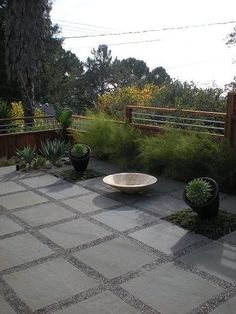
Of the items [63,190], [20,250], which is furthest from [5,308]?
[63,190]

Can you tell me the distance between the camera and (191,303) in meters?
2.75

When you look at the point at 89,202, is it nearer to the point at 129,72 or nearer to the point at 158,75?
the point at 129,72

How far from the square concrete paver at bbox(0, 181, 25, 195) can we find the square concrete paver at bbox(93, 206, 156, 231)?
1.76 metres

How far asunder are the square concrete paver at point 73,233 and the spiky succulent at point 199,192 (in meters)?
1.01

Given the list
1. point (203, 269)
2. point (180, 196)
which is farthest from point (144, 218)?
point (203, 269)

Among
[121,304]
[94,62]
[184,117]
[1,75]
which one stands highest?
[94,62]

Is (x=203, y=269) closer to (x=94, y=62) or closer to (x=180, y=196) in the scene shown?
(x=180, y=196)

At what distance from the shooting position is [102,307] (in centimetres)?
271

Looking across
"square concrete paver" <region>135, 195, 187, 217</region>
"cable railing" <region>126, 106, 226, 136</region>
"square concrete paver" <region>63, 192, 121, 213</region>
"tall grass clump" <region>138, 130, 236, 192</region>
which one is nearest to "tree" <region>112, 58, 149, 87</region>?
"cable railing" <region>126, 106, 226, 136</region>

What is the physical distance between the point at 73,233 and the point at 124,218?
2.37ft

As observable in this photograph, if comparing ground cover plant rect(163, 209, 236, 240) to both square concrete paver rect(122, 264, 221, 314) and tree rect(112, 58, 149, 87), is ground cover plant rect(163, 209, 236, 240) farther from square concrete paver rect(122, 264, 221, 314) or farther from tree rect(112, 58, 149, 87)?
tree rect(112, 58, 149, 87)

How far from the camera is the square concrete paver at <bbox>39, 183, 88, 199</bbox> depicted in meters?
5.50

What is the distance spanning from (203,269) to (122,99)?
10.7m

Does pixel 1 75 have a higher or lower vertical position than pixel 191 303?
higher
